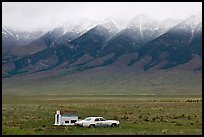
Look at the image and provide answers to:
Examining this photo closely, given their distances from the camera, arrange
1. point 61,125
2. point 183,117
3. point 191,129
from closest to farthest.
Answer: point 191,129 → point 61,125 → point 183,117

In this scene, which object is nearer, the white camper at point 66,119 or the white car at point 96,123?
the white car at point 96,123

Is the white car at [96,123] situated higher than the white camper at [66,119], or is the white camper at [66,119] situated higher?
the white camper at [66,119]

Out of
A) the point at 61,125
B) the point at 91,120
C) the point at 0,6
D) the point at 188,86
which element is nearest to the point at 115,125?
the point at 91,120

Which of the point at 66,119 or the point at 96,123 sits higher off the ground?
the point at 66,119

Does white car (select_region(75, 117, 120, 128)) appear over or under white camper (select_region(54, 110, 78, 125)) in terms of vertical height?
under

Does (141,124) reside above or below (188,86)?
below

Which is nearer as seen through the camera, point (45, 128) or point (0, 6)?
point (0, 6)

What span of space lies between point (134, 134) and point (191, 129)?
17.7ft

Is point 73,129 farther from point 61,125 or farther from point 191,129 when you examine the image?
point 191,129

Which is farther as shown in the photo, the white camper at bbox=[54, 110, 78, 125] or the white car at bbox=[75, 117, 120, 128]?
the white camper at bbox=[54, 110, 78, 125]

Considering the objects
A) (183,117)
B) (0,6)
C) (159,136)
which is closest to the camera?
(0,6)

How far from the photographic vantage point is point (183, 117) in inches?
1697

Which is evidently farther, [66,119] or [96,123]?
[66,119]

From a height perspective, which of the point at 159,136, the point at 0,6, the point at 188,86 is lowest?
the point at 159,136
